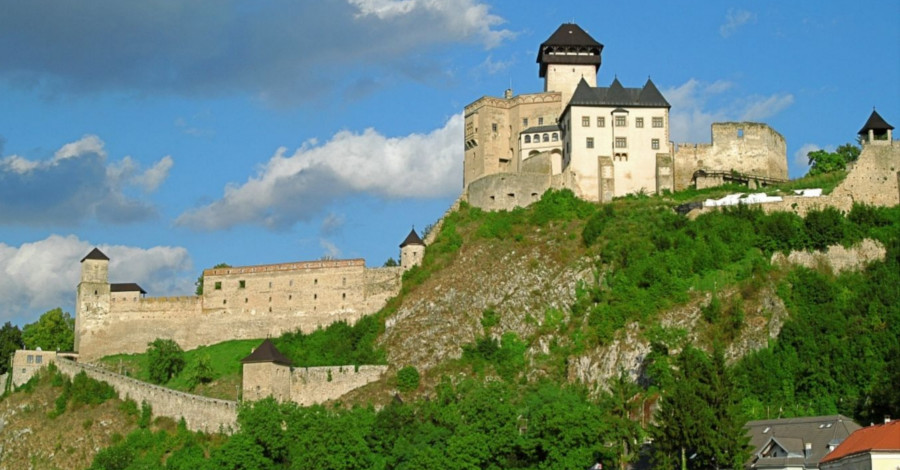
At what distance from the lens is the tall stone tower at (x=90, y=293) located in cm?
9094

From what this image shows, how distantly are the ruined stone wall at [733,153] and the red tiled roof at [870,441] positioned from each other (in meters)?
34.4

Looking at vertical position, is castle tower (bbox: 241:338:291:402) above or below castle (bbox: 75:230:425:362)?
below

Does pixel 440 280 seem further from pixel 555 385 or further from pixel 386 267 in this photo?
pixel 555 385

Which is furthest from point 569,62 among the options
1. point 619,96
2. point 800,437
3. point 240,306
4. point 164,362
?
point 800,437

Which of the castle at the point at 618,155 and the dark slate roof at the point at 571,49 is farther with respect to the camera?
the dark slate roof at the point at 571,49

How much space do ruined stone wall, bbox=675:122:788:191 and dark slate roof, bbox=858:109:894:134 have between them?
23.4 ft

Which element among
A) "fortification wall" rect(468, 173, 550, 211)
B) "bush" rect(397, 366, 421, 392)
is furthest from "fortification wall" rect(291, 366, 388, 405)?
"fortification wall" rect(468, 173, 550, 211)

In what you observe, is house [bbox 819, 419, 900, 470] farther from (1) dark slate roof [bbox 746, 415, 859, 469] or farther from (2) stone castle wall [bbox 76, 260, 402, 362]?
(2) stone castle wall [bbox 76, 260, 402, 362]

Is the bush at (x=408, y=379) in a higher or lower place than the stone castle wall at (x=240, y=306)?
lower

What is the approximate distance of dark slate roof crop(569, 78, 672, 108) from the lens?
296 feet

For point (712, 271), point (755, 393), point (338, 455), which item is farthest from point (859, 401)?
point (338, 455)

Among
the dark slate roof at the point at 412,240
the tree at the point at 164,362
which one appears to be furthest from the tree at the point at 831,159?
the tree at the point at 164,362

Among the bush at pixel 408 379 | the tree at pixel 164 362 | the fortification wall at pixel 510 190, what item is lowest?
the bush at pixel 408 379

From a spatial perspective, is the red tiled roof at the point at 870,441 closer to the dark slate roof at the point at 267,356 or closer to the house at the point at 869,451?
the house at the point at 869,451
